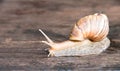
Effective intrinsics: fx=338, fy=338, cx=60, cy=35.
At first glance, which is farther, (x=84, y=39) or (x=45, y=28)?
(x=45, y=28)

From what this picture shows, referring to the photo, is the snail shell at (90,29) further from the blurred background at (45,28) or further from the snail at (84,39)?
the blurred background at (45,28)

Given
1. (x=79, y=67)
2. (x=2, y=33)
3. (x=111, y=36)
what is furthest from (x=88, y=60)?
(x=2, y=33)

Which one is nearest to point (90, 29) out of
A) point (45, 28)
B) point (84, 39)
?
point (84, 39)

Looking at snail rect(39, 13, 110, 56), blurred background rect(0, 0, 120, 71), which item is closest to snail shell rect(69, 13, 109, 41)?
snail rect(39, 13, 110, 56)

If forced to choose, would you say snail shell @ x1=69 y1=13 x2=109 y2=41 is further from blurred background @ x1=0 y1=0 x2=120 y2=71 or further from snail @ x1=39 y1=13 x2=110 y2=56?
blurred background @ x1=0 y1=0 x2=120 y2=71

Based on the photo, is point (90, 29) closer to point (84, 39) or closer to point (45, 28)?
point (84, 39)
